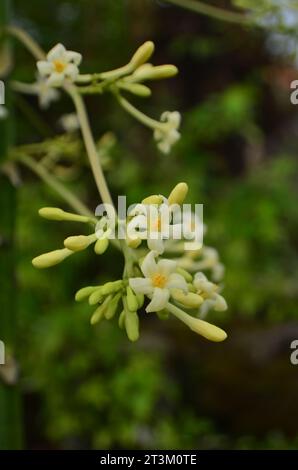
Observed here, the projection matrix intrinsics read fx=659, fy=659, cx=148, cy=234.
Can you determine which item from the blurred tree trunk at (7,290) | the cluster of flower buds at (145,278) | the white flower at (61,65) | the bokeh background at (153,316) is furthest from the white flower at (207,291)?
the bokeh background at (153,316)

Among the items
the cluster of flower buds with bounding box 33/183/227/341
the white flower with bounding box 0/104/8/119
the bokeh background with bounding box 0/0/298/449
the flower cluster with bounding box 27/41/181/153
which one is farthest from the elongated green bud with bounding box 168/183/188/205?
the bokeh background with bounding box 0/0/298/449

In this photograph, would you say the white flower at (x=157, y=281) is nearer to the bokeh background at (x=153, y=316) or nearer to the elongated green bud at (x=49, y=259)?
the elongated green bud at (x=49, y=259)

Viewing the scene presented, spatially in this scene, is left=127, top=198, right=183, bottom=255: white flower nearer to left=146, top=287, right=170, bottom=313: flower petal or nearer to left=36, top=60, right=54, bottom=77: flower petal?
left=146, top=287, right=170, bottom=313: flower petal

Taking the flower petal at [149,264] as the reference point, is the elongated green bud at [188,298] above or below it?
below

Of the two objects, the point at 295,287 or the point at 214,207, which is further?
the point at 214,207

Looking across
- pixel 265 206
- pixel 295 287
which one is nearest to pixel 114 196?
pixel 265 206

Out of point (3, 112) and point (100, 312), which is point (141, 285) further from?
point (3, 112)
